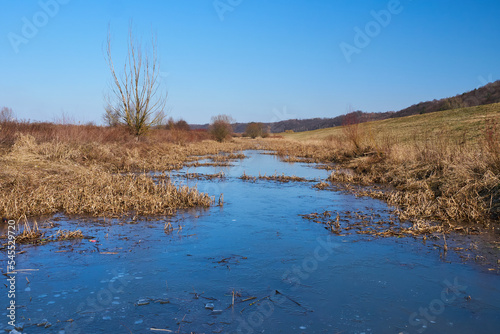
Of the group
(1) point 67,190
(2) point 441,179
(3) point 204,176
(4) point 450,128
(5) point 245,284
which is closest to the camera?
(5) point 245,284

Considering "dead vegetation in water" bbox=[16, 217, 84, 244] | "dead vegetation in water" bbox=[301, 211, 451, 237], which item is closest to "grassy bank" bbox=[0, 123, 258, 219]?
"dead vegetation in water" bbox=[16, 217, 84, 244]

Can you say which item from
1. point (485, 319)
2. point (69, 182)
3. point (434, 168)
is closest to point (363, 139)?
point (434, 168)

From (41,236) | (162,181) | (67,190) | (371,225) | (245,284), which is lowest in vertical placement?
(371,225)

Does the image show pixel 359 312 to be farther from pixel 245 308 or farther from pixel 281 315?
pixel 245 308

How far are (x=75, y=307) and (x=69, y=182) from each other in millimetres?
6671

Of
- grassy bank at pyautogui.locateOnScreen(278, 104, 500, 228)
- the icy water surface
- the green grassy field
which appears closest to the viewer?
the icy water surface

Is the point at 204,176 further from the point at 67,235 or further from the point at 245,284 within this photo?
the point at 245,284

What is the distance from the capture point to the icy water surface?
3646 mm

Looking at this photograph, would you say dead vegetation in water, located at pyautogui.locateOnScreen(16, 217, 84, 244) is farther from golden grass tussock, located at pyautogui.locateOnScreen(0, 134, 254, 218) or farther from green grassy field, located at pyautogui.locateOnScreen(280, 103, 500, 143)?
green grassy field, located at pyautogui.locateOnScreen(280, 103, 500, 143)

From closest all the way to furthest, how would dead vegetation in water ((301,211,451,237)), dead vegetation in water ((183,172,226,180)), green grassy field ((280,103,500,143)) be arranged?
dead vegetation in water ((301,211,451,237)) < dead vegetation in water ((183,172,226,180)) < green grassy field ((280,103,500,143))

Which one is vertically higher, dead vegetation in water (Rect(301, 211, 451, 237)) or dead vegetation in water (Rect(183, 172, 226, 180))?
dead vegetation in water (Rect(183, 172, 226, 180))

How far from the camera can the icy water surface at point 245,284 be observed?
3646 mm

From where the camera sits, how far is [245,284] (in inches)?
179

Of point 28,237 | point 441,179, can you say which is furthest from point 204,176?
point 28,237
